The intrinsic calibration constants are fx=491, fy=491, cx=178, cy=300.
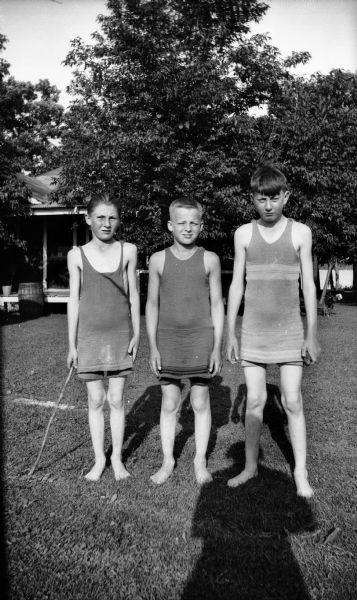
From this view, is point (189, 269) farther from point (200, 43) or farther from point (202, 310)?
point (200, 43)

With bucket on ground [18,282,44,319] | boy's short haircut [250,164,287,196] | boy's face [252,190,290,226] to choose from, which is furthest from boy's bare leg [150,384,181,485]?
bucket on ground [18,282,44,319]

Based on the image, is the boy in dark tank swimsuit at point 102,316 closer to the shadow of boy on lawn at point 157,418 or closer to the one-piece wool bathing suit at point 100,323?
the one-piece wool bathing suit at point 100,323

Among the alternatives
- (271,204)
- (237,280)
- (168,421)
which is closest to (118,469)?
(168,421)

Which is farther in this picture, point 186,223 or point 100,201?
point 100,201

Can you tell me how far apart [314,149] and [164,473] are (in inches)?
515

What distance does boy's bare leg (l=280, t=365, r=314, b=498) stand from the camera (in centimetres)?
316

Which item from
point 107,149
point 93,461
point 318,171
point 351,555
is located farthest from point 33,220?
point 351,555

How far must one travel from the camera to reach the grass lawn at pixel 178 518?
7.36ft

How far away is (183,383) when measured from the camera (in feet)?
20.5

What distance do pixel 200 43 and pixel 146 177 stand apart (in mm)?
3449

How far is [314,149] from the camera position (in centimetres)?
1443

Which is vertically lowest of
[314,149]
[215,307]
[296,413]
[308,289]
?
[296,413]

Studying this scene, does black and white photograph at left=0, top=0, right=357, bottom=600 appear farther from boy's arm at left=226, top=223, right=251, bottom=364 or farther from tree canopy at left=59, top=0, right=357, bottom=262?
tree canopy at left=59, top=0, right=357, bottom=262

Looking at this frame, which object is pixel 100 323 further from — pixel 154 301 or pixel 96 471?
pixel 96 471
